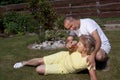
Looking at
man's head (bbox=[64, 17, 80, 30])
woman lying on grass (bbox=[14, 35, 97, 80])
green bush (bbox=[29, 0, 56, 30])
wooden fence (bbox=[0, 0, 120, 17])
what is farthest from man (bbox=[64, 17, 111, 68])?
wooden fence (bbox=[0, 0, 120, 17])

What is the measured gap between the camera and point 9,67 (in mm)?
8477

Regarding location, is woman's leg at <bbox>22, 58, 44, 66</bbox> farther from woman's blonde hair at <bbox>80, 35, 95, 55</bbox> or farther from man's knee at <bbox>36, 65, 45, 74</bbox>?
woman's blonde hair at <bbox>80, 35, 95, 55</bbox>

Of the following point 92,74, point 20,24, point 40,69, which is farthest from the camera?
point 20,24

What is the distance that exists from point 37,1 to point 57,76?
680 centimetres

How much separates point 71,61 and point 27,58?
2170 millimetres

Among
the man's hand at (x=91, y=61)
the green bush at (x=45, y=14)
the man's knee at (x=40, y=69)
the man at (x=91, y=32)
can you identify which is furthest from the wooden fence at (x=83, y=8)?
the man's hand at (x=91, y=61)

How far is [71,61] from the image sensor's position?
291 inches

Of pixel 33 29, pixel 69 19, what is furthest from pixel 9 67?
pixel 33 29

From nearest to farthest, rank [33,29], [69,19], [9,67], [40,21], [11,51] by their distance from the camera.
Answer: [69,19] → [9,67] → [11,51] → [40,21] → [33,29]

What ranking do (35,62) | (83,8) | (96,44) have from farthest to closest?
(83,8) < (35,62) < (96,44)

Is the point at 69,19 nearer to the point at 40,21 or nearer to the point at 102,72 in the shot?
the point at 102,72

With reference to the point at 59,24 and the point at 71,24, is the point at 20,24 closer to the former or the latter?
the point at 59,24

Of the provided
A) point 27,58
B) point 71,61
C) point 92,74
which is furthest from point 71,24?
point 27,58

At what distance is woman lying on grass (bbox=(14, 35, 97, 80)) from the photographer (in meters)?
7.14
